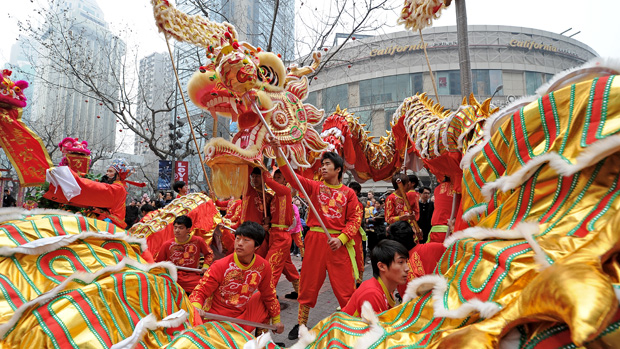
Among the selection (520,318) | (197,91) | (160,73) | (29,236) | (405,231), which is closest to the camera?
(520,318)

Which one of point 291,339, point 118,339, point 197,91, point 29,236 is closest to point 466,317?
point 118,339

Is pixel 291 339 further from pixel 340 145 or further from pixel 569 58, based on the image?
pixel 569 58

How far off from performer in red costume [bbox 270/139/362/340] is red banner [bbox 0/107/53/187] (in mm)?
1851

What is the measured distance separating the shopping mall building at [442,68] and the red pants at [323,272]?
21.7m

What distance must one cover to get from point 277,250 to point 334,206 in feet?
3.32

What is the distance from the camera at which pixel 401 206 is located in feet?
18.8

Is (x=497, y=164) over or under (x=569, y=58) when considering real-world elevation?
under

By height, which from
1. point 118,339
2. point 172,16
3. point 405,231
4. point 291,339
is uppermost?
point 172,16

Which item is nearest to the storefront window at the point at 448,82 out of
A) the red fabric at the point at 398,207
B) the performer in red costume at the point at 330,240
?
the red fabric at the point at 398,207

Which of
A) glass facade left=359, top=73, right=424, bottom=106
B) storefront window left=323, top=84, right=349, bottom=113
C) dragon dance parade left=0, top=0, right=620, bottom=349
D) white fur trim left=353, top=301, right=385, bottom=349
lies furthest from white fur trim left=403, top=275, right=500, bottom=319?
storefront window left=323, top=84, right=349, bottom=113

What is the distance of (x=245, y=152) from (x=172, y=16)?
161cm

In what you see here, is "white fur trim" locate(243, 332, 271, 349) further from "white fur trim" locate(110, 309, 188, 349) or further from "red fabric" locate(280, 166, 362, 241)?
"red fabric" locate(280, 166, 362, 241)

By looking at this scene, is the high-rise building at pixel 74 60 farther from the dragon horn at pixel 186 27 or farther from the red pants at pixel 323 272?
the red pants at pixel 323 272

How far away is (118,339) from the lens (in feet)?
4.22
